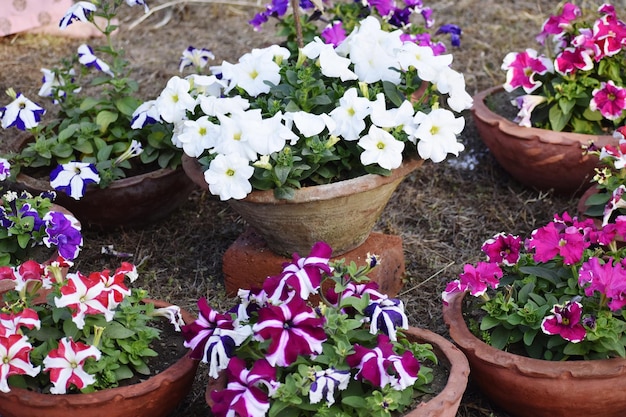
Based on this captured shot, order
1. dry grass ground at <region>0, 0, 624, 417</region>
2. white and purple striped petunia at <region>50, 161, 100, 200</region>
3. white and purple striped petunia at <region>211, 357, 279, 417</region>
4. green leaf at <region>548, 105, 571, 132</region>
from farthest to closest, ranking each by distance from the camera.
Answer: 1. green leaf at <region>548, 105, 571, 132</region>
2. dry grass ground at <region>0, 0, 624, 417</region>
3. white and purple striped petunia at <region>50, 161, 100, 200</region>
4. white and purple striped petunia at <region>211, 357, 279, 417</region>

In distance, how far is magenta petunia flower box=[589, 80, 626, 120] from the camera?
331cm

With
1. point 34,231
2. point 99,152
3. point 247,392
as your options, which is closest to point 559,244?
point 247,392

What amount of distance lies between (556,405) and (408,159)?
2.74 feet

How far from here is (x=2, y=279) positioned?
2.48 metres

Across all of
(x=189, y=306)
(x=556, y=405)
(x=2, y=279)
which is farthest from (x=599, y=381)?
(x=2, y=279)

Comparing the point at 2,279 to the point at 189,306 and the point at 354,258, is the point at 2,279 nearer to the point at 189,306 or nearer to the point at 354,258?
the point at 189,306

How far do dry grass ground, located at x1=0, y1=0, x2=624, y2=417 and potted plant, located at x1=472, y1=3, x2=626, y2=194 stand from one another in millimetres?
180

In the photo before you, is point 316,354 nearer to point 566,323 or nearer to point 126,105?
point 566,323

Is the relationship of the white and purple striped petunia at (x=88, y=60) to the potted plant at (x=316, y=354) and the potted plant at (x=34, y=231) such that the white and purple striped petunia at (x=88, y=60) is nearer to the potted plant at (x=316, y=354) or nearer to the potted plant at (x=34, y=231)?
the potted plant at (x=34, y=231)

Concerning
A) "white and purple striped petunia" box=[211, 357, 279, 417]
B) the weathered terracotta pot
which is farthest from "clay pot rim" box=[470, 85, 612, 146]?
"white and purple striped petunia" box=[211, 357, 279, 417]

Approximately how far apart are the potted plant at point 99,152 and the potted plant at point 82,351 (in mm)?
813

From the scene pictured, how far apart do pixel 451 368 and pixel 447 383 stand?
7 centimetres

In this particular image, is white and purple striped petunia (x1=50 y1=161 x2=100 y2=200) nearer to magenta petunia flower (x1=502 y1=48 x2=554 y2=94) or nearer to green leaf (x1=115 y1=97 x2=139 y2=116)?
green leaf (x1=115 y1=97 x2=139 y2=116)

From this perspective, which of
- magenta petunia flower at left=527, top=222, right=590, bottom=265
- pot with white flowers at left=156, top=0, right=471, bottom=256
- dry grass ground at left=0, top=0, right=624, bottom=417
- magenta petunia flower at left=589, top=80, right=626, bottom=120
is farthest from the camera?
magenta petunia flower at left=589, top=80, right=626, bottom=120
